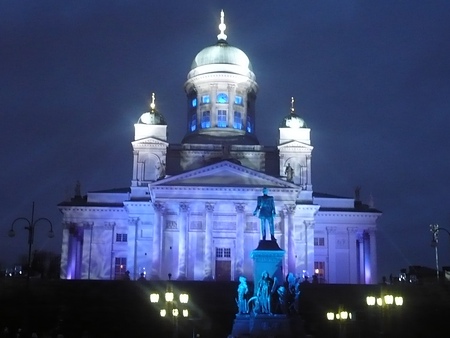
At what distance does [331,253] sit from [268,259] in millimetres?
39762

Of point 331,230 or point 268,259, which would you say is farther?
point 331,230

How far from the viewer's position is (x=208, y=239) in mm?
60594

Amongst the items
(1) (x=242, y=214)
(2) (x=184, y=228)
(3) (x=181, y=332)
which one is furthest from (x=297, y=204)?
(3) (x=181, y=332)

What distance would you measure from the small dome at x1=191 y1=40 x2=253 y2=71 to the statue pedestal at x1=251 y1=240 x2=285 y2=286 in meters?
46.9

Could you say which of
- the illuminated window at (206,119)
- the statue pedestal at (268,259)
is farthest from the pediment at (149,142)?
the statue pedestal at (268,259)

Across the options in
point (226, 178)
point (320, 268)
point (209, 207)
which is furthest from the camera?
point (320, 268)

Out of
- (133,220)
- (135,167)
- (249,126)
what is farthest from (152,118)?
(249,126)

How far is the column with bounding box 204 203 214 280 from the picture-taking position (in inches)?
2371

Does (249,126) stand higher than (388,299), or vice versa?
(249,126)

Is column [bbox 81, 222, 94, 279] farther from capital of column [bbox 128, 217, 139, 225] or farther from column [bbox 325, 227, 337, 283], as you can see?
column [bbox 325, 227, 337, 283]

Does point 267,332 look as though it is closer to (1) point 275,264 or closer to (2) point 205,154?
(1) point 275,264

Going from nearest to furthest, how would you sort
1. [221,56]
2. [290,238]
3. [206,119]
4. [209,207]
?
[209,207] → [290,238] → [206,119] → [221,56]

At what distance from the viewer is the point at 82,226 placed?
69.2 m

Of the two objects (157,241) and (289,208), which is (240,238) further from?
(157,241)
